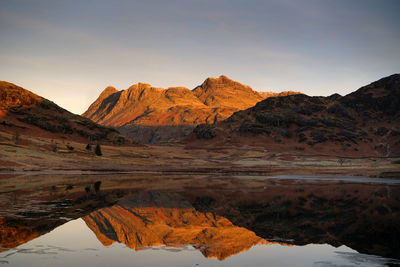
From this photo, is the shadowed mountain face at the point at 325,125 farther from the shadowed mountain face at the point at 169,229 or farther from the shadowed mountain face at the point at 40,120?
the shadowed mountain face at the point at 169,229

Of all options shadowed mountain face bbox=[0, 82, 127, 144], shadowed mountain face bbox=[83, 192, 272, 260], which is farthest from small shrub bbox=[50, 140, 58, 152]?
shadowed mountain face bbox=[83, 192, 272, 260]

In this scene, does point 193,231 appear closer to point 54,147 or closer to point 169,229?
point 169,229

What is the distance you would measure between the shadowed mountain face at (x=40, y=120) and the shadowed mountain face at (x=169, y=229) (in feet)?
324

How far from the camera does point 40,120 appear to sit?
12181cm

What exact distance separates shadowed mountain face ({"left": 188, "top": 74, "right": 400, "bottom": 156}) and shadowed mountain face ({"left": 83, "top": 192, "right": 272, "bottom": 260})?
4823 inches

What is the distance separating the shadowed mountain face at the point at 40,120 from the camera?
116 meters

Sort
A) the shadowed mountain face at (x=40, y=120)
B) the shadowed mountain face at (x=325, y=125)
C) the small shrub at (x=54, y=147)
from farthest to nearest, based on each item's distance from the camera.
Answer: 1. the shadowed mountain face at (x=325, y=125)
2. the shadowed mountain face at (x=40, y=120)
3. the small shrub at (x=54, y=147)

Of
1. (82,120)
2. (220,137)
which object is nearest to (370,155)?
(220,137)

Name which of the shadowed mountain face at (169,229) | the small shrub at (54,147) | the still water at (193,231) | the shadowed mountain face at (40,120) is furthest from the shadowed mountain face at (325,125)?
the shadowed mountain face at (169,229)

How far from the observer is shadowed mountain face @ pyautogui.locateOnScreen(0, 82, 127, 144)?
381ft

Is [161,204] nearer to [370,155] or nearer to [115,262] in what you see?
[115,262]

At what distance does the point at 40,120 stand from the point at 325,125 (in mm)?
117310

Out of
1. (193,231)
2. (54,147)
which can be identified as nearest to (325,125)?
(54,147)

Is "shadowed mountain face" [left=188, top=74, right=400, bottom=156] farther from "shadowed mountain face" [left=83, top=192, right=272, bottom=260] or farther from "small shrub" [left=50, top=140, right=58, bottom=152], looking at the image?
"shadowed mountain face" [left=83, top=192, right=272, bottom=260]
